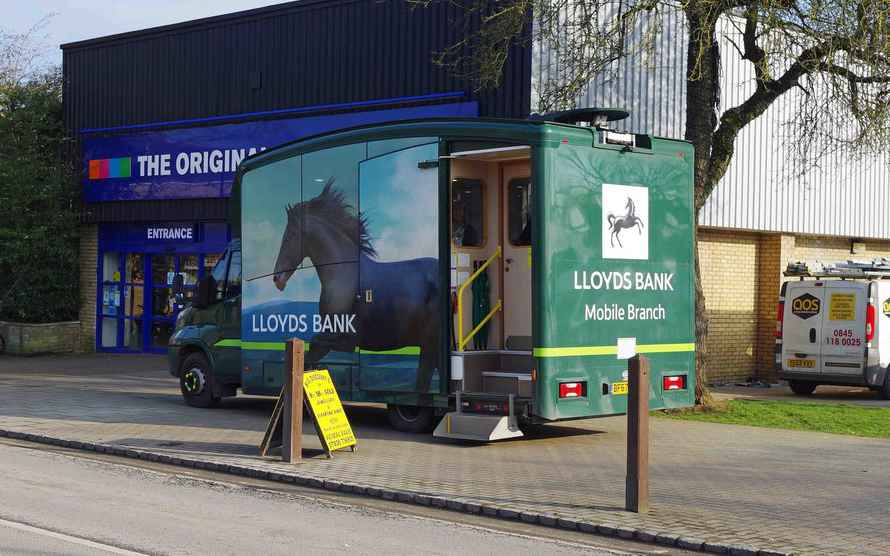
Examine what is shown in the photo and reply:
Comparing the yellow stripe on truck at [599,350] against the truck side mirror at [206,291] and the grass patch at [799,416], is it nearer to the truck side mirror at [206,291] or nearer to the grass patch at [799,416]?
the grass patch at [799,416]

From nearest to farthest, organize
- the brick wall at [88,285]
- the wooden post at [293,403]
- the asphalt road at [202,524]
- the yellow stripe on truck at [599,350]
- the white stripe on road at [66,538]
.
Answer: the white stripe on road at [66,538], the asphalt road at [202,524], the wooden post at [293,403], the yellow stripe on truck at [599,350], the brick wall at [88,285]

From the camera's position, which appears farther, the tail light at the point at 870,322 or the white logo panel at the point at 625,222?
the tail light at the point at 870,322

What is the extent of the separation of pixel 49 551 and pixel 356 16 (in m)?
16.1

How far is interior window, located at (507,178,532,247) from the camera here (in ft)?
44.2

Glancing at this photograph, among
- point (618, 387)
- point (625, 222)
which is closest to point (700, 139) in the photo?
point (625, 222)

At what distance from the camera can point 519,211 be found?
13.5 metres

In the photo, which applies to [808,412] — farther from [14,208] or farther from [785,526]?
[14,208]

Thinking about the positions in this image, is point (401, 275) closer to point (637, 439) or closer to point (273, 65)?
point (637, 439)

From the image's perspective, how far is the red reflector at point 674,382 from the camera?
13.4 metres

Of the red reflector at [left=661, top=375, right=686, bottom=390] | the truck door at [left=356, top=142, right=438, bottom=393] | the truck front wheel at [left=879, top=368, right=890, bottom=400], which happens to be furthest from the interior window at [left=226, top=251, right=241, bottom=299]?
the truck front wheel at [left=879, top=368, right=890, bottom=400]

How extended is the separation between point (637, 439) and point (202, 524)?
341cm

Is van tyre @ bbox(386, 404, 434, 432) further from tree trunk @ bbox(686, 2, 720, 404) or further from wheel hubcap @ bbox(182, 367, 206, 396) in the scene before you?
tree trunk @ bbox(686, 2, 720, 404)

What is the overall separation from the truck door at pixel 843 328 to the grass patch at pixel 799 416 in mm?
2351

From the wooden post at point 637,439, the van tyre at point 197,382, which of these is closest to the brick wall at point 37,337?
the van tyre at point 197,382
